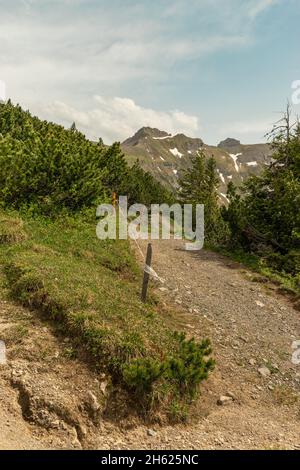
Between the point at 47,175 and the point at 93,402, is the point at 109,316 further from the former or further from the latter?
the point at 47,175

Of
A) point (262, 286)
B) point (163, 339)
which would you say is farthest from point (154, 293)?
point (262, 286)

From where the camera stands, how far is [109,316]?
384 inches

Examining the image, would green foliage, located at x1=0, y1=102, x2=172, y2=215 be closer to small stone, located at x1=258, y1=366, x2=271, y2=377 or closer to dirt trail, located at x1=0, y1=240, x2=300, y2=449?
dirt trail, located at x1=0, y1=240, x2=300, y2=449

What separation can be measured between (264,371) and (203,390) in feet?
7.18

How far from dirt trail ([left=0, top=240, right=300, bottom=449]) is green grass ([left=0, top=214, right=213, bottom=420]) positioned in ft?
1.67

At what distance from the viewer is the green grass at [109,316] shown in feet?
25.9

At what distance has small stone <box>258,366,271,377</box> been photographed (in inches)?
384

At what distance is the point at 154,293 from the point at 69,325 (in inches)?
191

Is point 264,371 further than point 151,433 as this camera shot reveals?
Yes

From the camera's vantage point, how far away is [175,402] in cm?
776

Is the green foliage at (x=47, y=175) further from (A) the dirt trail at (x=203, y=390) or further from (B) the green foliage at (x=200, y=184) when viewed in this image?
(B) the green foliage at (x=200, y=184)

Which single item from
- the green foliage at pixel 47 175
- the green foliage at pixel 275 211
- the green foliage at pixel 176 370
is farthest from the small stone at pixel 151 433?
the green foliage at pixel 47 175

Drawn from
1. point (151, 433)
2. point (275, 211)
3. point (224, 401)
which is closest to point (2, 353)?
point (151, 433)
